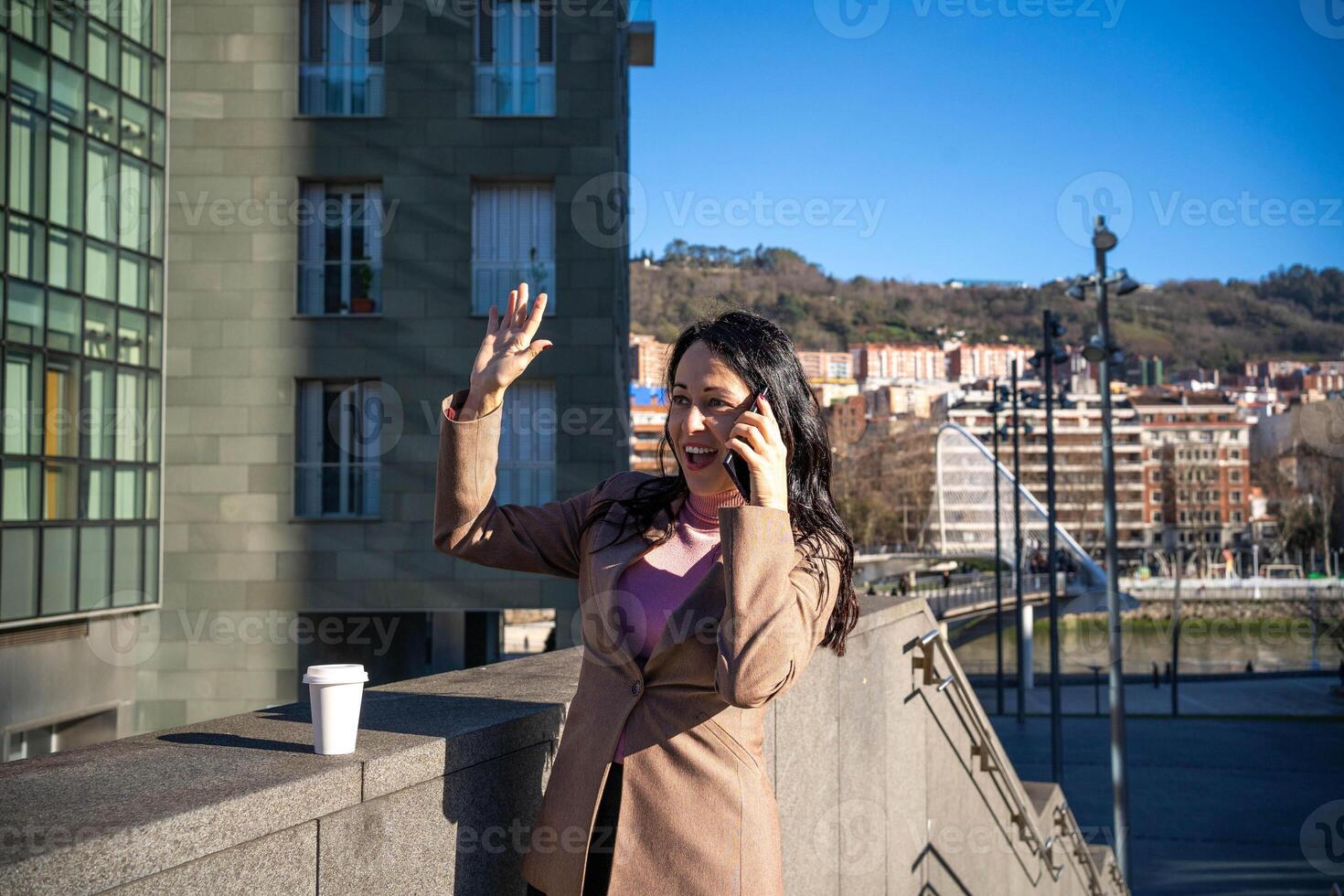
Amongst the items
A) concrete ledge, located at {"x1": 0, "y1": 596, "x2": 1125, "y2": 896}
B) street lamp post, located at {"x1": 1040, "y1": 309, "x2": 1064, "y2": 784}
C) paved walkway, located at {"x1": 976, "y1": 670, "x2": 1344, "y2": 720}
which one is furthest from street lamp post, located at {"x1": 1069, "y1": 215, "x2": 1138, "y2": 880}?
paved walkway, located at {"x1": 976, "y1": 670, "x2": 1344, "y2": 720}

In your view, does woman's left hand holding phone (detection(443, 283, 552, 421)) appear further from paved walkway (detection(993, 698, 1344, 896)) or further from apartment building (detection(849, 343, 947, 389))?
apartment building (detection(849, 343, 947, 389))

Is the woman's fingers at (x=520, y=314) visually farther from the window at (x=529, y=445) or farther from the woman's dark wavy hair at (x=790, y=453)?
the window at (x=529, y=445)

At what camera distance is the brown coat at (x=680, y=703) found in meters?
2.14

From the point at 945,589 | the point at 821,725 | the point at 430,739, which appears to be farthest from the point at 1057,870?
the point at 945,589

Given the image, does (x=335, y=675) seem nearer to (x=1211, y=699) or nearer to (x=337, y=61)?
(x=337, y=61)

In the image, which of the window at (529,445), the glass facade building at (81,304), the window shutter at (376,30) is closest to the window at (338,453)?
the window at (529,445)

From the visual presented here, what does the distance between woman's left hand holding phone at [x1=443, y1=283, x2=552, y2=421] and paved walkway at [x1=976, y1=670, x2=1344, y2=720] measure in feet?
123

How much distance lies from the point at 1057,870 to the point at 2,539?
1280 cm

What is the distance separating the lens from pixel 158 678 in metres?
16.8

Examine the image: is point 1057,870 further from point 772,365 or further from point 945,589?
point 945,589

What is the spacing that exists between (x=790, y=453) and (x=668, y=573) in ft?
1.27

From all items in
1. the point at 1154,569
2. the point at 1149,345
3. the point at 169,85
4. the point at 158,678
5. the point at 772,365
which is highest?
the point at 1149,345

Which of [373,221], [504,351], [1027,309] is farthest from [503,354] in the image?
[1027,309]

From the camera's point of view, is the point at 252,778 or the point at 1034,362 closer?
the point at 252,778
